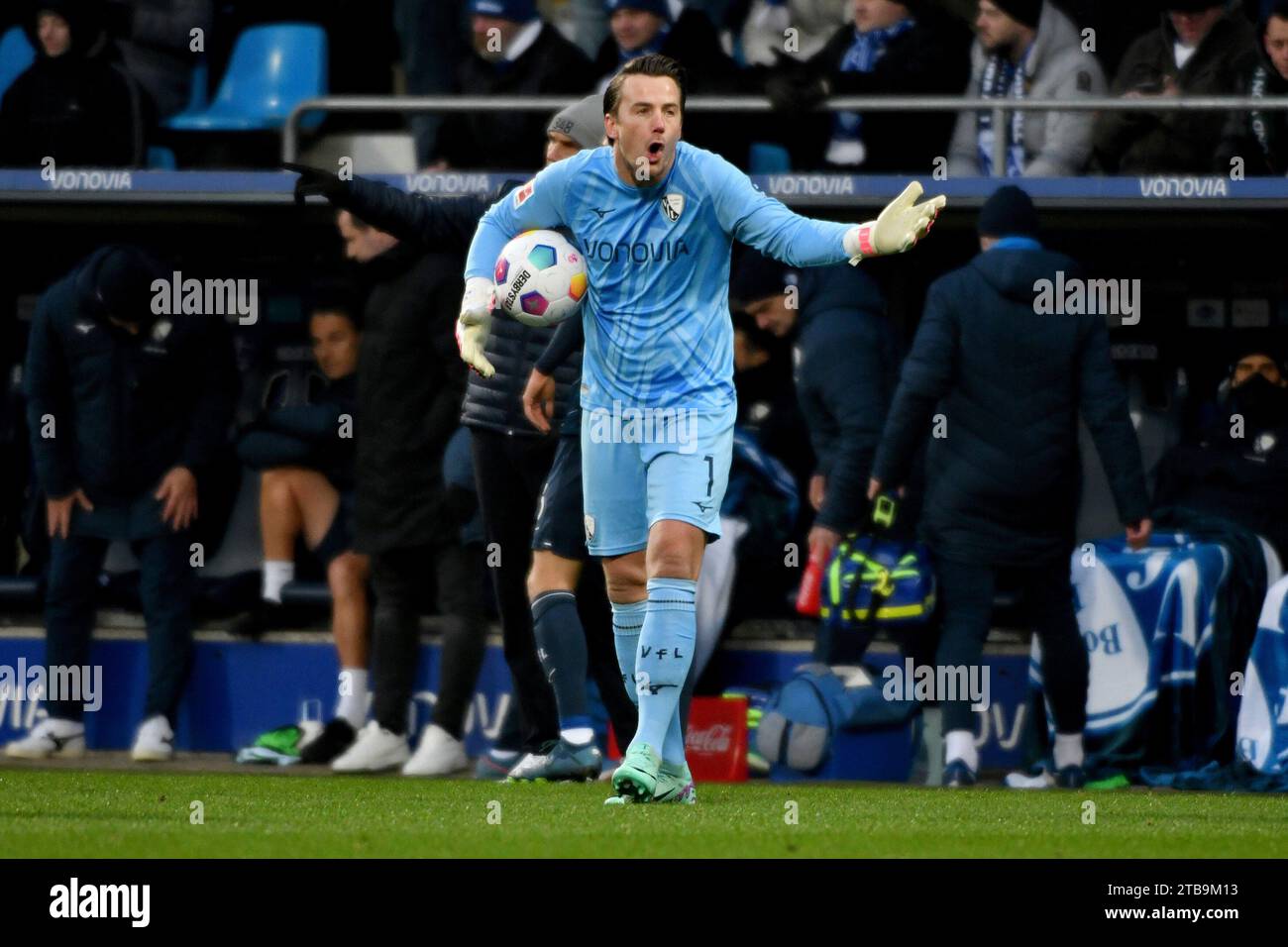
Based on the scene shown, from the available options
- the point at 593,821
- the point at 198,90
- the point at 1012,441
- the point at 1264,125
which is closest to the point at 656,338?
the point at 593,821

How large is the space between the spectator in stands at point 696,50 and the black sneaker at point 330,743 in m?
2.84

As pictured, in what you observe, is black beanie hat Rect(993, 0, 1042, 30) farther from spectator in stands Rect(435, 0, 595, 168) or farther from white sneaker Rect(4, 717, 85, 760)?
white sneaker Rect(4, 717, 85, 760)

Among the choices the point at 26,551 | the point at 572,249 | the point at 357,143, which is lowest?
the point at 26,551

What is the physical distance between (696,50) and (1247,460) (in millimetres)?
2873

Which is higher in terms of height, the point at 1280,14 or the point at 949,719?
the point at 1280,14

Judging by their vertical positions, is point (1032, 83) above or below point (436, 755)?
above

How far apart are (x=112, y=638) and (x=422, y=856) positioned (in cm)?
564

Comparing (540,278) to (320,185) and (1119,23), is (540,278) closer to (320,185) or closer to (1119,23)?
(320,185)

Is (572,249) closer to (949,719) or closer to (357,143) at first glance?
(949,719)

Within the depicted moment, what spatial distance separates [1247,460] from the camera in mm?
9750

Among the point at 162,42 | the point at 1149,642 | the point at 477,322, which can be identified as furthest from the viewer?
the point at 162,42

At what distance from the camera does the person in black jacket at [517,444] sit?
26.2ft
